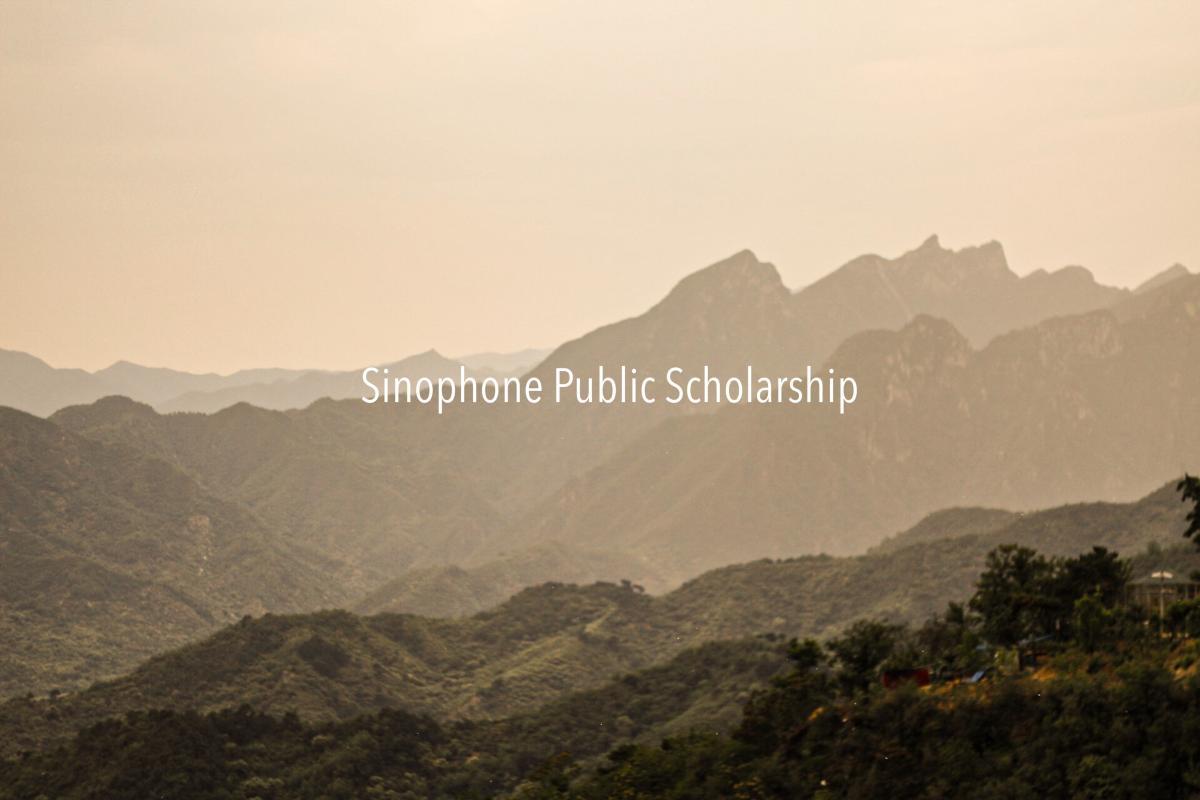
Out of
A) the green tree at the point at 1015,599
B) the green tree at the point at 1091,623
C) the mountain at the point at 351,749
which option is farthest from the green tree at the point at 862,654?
the mountain at the point at 351,749

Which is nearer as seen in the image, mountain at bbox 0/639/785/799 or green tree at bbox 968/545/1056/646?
green tree at bbox 968/545/1056/646

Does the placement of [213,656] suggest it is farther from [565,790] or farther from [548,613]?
[565,790]

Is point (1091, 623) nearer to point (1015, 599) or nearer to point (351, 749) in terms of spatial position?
point (1015, 599)

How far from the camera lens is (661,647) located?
605 ft

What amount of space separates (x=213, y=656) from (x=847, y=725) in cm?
9742

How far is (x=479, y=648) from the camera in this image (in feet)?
582

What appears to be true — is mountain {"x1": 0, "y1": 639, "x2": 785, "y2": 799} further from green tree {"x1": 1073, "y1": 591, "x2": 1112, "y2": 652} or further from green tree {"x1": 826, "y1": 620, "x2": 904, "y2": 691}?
green tree {"x1": 1073, "y1": 591, "x2": 1112, "y2": 652}

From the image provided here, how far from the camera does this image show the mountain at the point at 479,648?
453 feet

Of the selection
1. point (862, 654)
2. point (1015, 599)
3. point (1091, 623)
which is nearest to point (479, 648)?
point (862, 654)

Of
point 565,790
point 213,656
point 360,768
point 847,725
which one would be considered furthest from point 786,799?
point 213,656

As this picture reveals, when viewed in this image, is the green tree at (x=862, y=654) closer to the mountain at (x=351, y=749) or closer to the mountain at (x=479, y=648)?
the mountain at (x=351, y=749)

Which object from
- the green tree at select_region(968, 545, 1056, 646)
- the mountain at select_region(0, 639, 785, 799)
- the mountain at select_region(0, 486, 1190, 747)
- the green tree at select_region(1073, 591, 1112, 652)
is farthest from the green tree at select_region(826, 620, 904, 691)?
the mountain at select_region(0, 486, 1190, 747)

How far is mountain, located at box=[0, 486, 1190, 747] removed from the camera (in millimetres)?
138125

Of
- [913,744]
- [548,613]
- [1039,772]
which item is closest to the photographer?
[1039,772]
